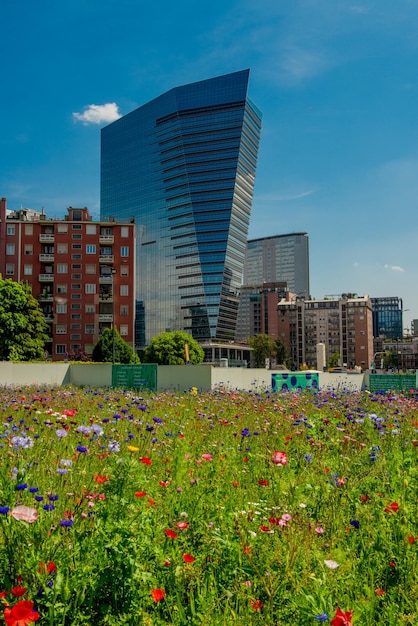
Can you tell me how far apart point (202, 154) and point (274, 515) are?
148320 millimetres

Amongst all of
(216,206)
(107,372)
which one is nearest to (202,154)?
(216,206)

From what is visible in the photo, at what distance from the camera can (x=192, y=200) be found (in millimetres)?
147125

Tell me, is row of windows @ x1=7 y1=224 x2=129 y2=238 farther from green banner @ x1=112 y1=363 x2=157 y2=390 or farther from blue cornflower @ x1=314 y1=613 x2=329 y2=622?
blue cornflower @ x1=314 y1=613 x2=329 y2=622

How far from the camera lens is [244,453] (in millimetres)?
7621

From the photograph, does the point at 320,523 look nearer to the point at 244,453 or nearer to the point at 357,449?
the point at 244,453

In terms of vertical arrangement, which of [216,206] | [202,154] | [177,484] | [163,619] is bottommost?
[163,619]

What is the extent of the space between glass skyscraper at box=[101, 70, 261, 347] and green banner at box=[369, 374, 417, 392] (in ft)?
390

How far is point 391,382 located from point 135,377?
11234 millimetres

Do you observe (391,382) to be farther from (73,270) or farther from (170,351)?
(73,270)

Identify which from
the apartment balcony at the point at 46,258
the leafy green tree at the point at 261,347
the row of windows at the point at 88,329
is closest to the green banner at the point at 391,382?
the row of windows at the point at 88,329

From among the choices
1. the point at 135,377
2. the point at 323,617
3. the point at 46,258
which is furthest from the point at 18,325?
the point at 323,617

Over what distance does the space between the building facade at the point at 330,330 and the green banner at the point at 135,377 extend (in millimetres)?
159456

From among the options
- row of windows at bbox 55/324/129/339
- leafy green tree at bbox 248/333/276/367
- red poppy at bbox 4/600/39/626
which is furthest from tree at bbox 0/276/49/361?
leafy green tree at bbox 248/333/276/367

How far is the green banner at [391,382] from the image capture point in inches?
882
